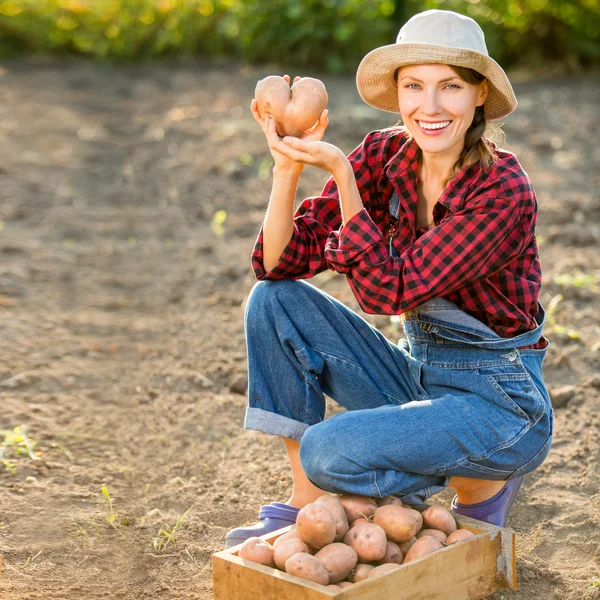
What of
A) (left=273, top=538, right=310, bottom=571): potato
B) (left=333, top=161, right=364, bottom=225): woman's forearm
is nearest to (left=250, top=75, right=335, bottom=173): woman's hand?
(left=333, top=161, right=364, bottom=225): woman's forearm

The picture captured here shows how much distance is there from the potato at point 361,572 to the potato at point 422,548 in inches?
4.0

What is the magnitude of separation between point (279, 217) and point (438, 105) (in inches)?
21.4

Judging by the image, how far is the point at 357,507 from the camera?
2582mm

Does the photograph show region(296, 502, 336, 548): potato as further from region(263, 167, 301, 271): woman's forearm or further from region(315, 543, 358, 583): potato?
region(263, 167, 301, 271): woman's forearm

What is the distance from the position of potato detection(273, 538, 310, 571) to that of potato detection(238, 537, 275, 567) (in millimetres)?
20

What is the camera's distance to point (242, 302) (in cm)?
496

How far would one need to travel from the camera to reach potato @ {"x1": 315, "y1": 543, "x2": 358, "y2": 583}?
7.70 ft

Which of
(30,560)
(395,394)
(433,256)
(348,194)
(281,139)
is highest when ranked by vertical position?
(281,139)

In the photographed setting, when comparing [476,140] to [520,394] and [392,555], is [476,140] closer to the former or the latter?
[520,394]

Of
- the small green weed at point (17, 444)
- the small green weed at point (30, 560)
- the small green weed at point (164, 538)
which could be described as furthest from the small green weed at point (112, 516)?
the small green weed at point (17, 444)

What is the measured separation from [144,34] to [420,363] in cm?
1091

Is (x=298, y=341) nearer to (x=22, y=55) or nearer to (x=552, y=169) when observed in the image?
(x=552, y=169)

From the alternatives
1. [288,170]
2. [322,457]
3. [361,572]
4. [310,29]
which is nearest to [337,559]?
[361,572]

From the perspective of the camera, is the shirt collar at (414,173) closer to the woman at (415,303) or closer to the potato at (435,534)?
the woman at (415,303)
